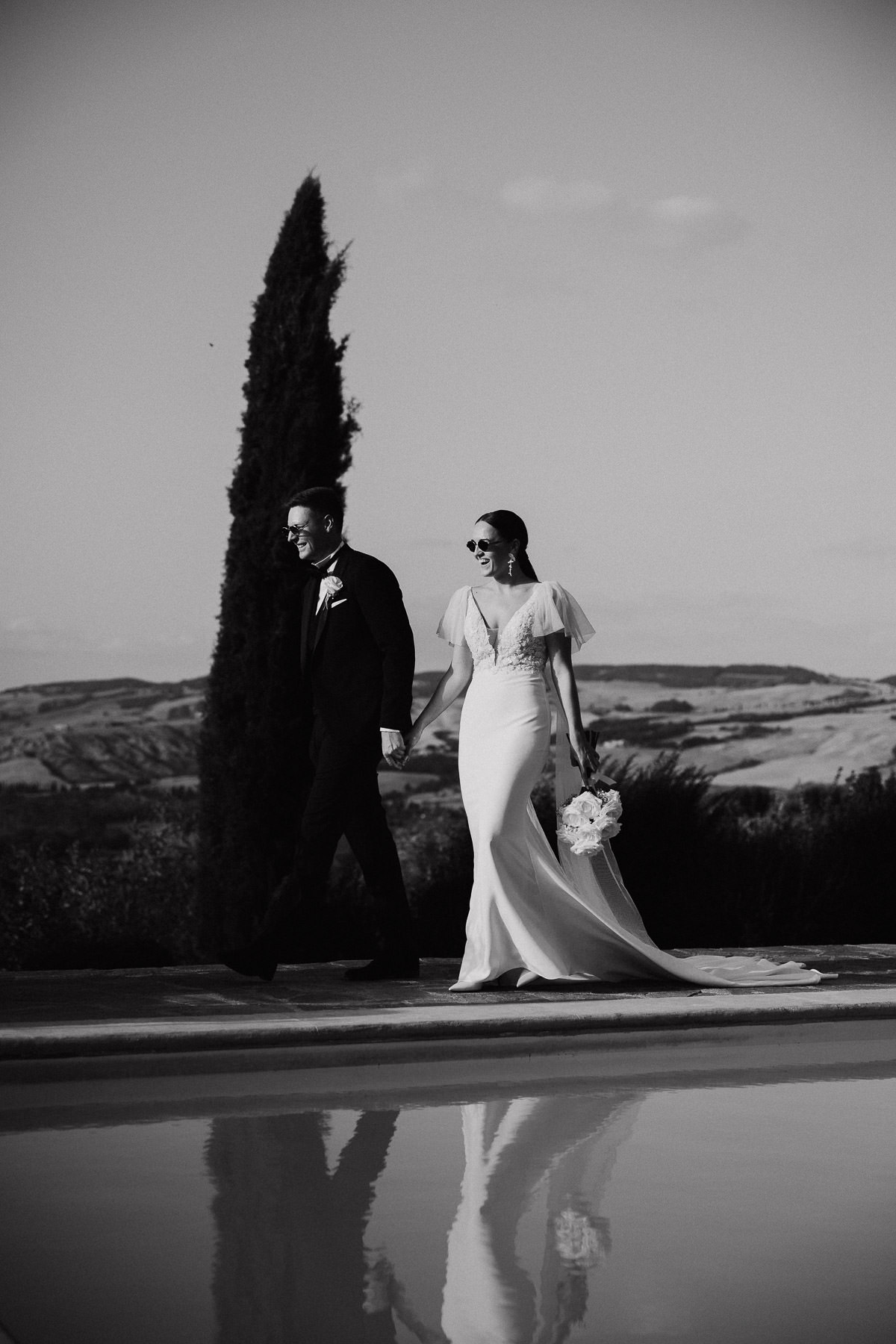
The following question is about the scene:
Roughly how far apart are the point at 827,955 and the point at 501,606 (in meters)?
2.82

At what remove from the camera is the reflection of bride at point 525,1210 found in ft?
9.23

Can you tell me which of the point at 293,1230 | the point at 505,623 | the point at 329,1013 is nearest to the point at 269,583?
the point at 505,623

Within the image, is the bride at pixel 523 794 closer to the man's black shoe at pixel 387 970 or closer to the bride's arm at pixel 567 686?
the bride's arm at pixel 567 686

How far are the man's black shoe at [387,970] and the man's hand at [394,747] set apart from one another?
90 cm

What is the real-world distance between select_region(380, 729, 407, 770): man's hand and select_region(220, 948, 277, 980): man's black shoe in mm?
946

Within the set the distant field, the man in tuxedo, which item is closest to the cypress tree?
the man in tuxedo

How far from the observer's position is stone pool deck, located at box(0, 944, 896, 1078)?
186 inches

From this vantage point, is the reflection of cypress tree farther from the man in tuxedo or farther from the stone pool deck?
the man in tuxedo

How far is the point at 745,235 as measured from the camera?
14.8 m

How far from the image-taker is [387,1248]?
10.6ft

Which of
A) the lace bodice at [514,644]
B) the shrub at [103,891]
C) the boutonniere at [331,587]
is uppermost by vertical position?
the boutonniere at [331,587]

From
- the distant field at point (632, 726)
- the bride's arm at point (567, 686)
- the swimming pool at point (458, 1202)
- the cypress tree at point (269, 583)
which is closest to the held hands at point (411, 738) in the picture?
the bride's arm at point (567, 686)

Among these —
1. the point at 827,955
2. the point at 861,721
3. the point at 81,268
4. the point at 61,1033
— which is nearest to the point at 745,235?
the point at 861,721

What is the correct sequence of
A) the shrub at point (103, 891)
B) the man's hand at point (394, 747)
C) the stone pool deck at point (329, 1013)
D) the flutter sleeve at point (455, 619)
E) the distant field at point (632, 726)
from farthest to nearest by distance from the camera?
the distant field at point (632, 726) < the shrub at point (103, 891) < the flutter sleeve at point (455, 619) < the man's hand at point (394, 747) < the stone pool deck at point (329, 1013)
